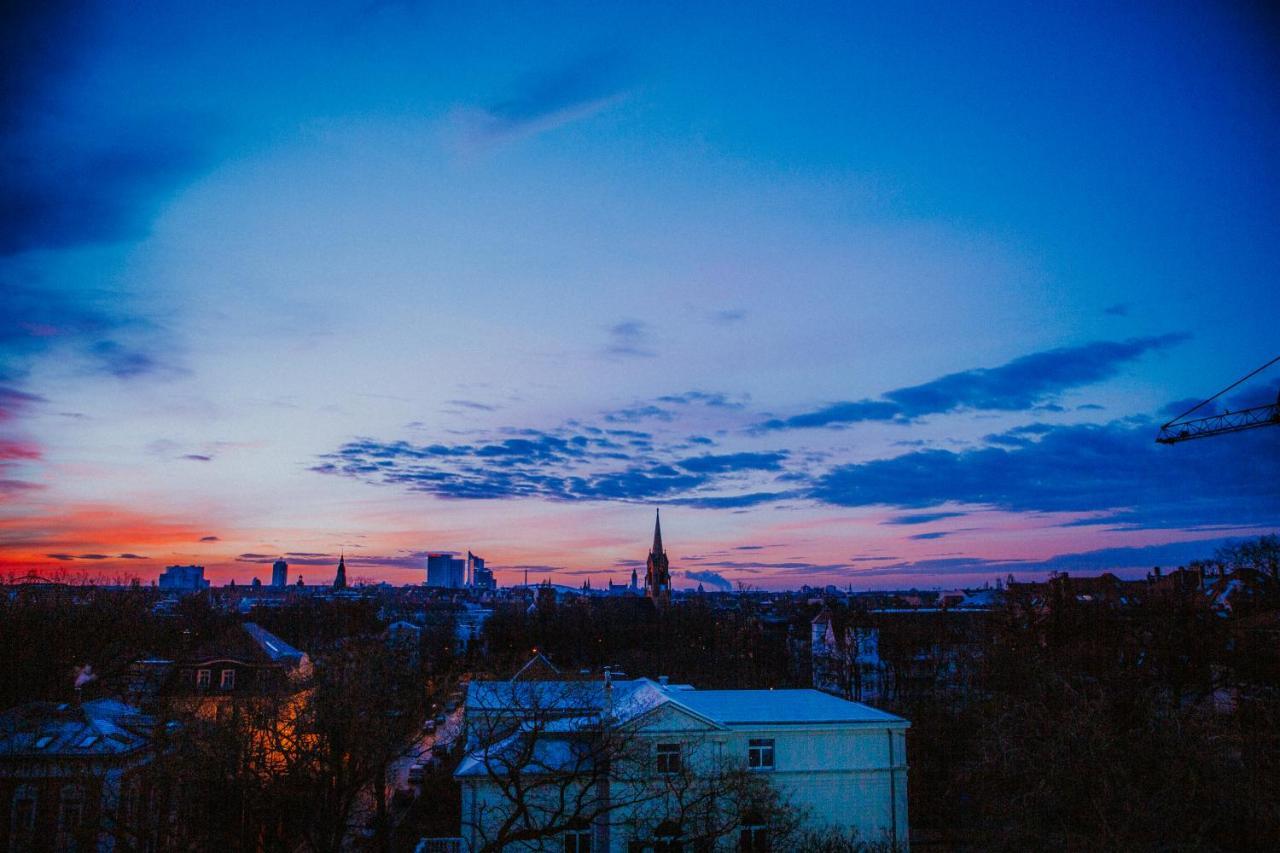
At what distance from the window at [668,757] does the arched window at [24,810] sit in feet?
54.0

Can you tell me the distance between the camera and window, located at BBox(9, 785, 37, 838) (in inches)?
869

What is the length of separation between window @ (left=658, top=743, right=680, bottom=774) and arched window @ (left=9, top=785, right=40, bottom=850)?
16473 millimetres

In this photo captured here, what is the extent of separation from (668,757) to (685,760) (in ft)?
1.63

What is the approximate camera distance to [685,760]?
952 inches

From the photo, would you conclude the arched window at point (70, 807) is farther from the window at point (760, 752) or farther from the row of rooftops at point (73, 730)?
the window at point (760, 752)

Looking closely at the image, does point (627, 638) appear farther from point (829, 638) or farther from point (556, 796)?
point (556, 796)

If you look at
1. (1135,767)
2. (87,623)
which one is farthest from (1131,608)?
(87,623)

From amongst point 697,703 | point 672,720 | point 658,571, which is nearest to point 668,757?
point 672,720

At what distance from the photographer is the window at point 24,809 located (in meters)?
22.1

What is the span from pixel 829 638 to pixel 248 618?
75819 millimetres

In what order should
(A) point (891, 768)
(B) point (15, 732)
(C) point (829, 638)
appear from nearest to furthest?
(B) point (15, 732), (A) point (891, 768), (C) point (829, 638)

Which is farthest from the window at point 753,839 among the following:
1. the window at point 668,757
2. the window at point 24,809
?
the window at point 24,809

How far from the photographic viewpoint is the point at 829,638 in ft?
220

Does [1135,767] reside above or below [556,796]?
above
